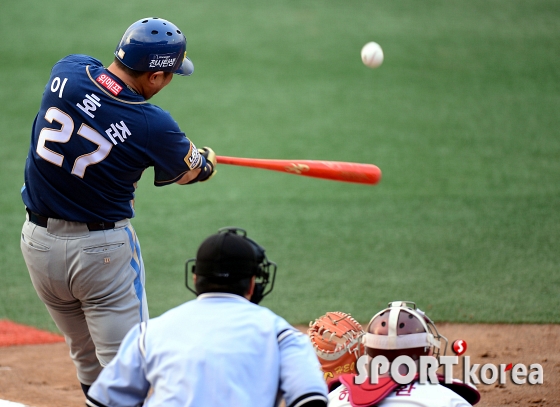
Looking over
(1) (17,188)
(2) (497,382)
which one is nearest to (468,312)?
(2) (497,382)

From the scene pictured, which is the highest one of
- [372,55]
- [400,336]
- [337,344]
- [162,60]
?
[372,55]

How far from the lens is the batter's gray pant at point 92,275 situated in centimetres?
336

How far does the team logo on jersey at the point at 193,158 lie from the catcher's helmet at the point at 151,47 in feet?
1.40

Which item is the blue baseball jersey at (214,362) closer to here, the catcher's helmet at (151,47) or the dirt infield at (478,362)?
the catcher's helmet at (151,47)

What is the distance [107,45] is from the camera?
13.3m

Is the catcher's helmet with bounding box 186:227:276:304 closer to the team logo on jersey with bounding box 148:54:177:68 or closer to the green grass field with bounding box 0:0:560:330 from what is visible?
the team logo on jersey with bounding box 148:54:177:68

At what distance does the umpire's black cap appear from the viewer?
2.37 m

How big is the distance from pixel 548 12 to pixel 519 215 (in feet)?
28.1

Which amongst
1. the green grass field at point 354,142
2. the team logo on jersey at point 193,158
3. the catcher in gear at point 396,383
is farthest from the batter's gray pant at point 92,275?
the green grass field at point 354,142

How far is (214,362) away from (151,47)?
5.91 feet

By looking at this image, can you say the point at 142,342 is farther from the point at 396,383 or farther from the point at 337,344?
the point at 337,344

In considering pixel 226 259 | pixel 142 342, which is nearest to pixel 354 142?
pixel 226 259

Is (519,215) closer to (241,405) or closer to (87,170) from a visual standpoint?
(87,170)

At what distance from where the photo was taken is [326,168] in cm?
439
